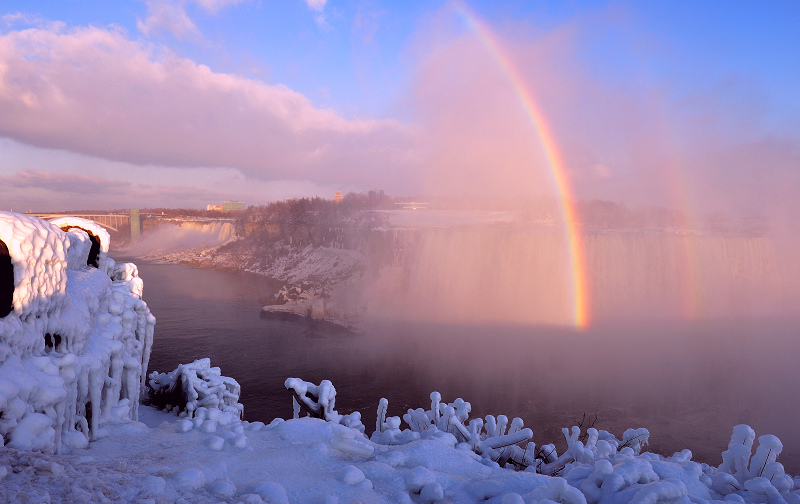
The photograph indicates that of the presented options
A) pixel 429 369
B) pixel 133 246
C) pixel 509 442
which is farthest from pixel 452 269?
pixel 133 246

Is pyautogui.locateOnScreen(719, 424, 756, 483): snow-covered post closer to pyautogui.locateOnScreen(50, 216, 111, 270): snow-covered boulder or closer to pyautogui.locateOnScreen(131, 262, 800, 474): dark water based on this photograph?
pyautogui.locateOnScreen(50, 216, 111, 270): snow-covered boulder

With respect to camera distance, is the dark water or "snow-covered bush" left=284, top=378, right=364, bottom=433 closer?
"snow-covered bush" left=284, top=378, right=364, bottom=433

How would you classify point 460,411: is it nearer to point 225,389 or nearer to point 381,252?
point 225,389

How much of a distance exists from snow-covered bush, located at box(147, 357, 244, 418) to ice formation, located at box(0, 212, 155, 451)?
300 centimetres

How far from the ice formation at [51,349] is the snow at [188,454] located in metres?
0.01

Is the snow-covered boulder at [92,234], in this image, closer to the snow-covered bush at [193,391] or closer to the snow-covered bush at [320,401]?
the snow-covered bush at [193,391]

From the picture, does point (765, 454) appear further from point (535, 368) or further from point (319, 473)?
point (535, 368)

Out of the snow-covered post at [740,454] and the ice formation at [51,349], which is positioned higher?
the ice formation at [51,349]

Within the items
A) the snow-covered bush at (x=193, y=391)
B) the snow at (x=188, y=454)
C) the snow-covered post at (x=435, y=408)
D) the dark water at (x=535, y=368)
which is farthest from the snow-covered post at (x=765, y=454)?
the dark water at (x=535, y=368)

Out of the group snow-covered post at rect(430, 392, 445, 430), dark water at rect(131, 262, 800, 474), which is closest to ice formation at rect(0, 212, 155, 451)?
snow-covered post at rect(430, 392, 445, 430)

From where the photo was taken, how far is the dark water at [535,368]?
2181 cm

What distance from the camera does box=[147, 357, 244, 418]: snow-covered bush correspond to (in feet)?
26.8

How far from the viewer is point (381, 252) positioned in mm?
68875

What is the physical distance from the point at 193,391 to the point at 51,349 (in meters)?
4.46
